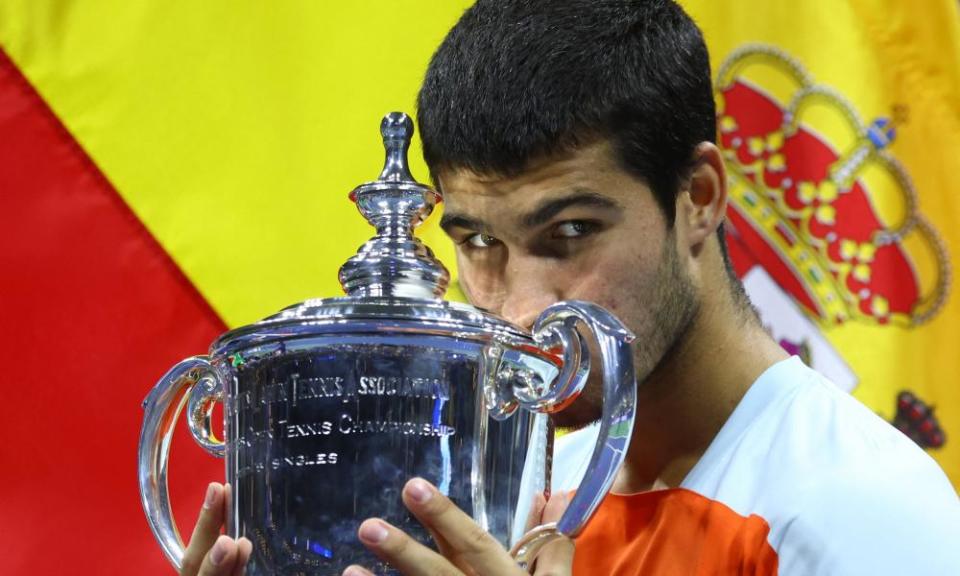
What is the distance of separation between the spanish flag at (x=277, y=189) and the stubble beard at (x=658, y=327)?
704mm

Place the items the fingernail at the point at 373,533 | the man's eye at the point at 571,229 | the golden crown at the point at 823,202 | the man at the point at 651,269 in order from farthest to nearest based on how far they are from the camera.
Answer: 1. the golden crown at the point at 823,202
2. the man's eye at the point at 571,229
3. the man at the point at 651,269
4. the fingernail at the point at 373,533

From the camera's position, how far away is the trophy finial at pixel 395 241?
841 mm

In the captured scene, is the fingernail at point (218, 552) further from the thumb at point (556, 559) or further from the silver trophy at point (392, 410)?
the thumb at point (556, 559)

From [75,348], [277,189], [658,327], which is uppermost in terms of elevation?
[277,189]

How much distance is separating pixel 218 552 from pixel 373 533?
112 millimetres

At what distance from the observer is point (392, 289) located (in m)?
0.84

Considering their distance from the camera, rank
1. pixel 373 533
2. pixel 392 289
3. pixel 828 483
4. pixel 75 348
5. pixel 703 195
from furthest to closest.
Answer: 1. pixel 75 348
2. pixel 703 195
3. pixel 828 483
4. pixel 392 289
5. pixel 373 533

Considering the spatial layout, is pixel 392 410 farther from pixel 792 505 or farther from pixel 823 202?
pixel 823 202

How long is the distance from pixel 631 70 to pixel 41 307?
3.17 feet

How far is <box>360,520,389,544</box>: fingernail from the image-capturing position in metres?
0.73

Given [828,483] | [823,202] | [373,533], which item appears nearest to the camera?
[373,533]

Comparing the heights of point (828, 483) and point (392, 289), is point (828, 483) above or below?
below

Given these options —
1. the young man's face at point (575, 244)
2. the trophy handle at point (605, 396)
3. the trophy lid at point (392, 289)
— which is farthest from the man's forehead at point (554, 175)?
the trophy handle at point (605, 396)

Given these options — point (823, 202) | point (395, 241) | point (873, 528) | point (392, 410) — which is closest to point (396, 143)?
point (395, 241)
